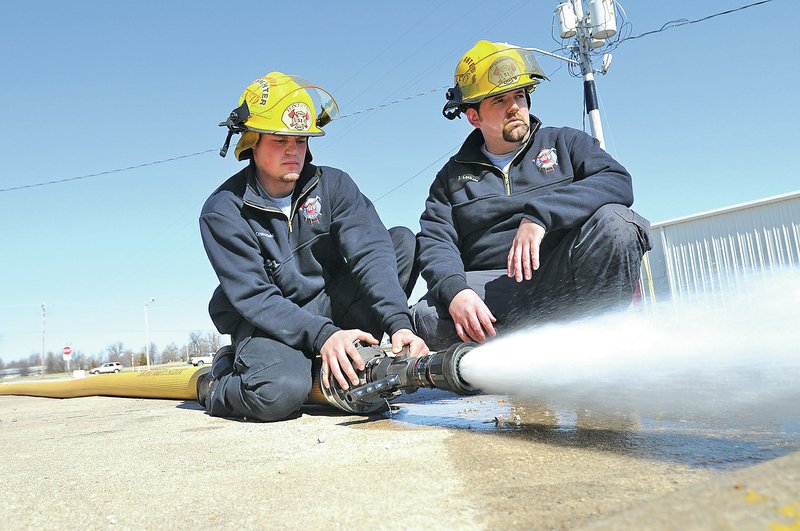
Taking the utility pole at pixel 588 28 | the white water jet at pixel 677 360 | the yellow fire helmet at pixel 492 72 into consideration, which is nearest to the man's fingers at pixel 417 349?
the white water jet at pixel 677 360

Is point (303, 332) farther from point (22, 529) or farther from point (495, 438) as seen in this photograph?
point (22, 529)

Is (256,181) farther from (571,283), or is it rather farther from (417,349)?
(571,283)

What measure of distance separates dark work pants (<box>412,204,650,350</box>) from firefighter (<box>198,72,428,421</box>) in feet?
1.30

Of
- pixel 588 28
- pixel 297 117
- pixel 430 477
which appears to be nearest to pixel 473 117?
pixel 297 117

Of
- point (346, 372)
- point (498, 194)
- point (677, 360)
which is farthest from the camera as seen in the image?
point (498, 194)

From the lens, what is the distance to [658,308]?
2307 millimetres

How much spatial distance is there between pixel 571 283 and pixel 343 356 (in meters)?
1.30

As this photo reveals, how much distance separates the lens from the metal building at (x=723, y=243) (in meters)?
11.0

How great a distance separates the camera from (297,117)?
342 centimetres

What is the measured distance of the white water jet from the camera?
5.79ft

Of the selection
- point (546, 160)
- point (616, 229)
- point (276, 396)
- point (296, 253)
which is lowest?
point (276, 396)

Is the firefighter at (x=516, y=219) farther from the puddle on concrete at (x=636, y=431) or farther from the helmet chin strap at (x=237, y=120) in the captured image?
the helmet chin strap at (x=237, y=120)

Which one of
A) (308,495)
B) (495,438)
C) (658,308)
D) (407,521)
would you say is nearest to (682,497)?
(407,521)

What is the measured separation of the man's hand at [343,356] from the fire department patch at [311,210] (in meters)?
0.87
